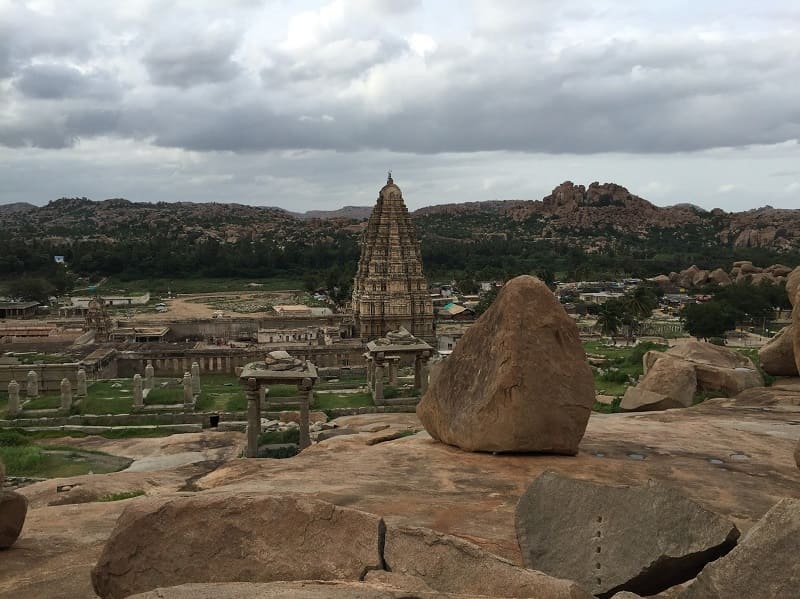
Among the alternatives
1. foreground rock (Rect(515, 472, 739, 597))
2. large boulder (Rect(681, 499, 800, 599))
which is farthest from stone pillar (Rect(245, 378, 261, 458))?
large boulder (Rect(681, 499, 800, 599))

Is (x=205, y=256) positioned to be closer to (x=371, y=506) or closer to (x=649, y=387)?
(x=649, y=387)

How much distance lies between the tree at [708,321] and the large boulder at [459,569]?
45.1 m

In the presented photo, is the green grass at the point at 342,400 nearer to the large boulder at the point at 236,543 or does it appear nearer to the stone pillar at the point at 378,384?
the stone pillar at the point at 378,384

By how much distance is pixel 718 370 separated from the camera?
782 inches

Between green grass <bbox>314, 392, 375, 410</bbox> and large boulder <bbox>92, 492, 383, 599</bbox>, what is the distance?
23.7 m

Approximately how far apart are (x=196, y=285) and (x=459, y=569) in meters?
91.5

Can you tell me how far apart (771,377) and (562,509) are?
16.9 meters

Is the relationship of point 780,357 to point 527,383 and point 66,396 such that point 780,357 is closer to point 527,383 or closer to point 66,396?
point 527,383

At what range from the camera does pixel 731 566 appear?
4.29 metres

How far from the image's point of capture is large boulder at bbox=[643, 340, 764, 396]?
19656 mm

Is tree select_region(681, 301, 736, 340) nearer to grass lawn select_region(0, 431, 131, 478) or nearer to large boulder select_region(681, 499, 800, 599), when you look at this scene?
grass lawn select_region(0, 431, 131, 478)

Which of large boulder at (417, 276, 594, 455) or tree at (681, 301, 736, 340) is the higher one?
large boulder at (417, 276, 594, 455)

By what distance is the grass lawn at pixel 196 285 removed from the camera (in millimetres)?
88750

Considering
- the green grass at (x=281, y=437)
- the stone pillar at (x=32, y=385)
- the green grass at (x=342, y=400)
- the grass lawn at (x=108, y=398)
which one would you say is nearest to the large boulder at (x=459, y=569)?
the green grass at (x=281, y=437)
